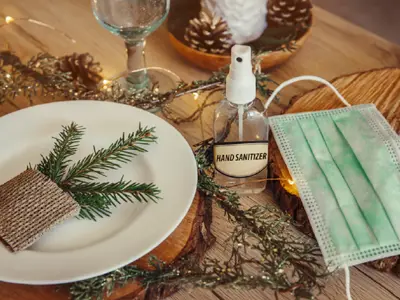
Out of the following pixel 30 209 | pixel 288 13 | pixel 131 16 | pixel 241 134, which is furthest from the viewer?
pixel 288 13

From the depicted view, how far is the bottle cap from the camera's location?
0.53m

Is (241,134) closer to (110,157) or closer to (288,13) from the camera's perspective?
(110,157)

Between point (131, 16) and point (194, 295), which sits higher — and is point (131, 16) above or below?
above

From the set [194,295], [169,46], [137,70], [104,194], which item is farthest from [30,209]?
[169,46]

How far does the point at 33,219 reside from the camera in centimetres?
49

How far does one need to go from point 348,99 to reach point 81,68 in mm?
388

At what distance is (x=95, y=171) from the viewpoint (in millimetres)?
561

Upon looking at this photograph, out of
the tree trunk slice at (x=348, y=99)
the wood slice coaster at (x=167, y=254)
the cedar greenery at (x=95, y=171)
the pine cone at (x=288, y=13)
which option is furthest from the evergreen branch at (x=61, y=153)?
the pine cone at (x=288, y=13)

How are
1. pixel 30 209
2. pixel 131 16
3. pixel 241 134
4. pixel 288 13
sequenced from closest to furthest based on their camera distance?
pixel 30 209 < pixel 241 134 < pixel 131 16 < pixel 288 13

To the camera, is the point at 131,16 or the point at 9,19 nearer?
the point at 131,16

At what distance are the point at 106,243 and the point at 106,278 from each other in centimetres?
3

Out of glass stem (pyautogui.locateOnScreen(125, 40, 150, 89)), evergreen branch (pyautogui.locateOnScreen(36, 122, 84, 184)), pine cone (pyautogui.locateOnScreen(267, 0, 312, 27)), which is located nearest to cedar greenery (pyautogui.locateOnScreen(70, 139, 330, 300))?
evergreen branch (pyautogui.locateOnScreen(36, 122, 84, 184))

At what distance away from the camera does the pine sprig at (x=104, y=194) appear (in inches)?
20.7

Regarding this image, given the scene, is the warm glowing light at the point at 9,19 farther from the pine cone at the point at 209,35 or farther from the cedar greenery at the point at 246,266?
the cedar greenery at the point at 246,266
